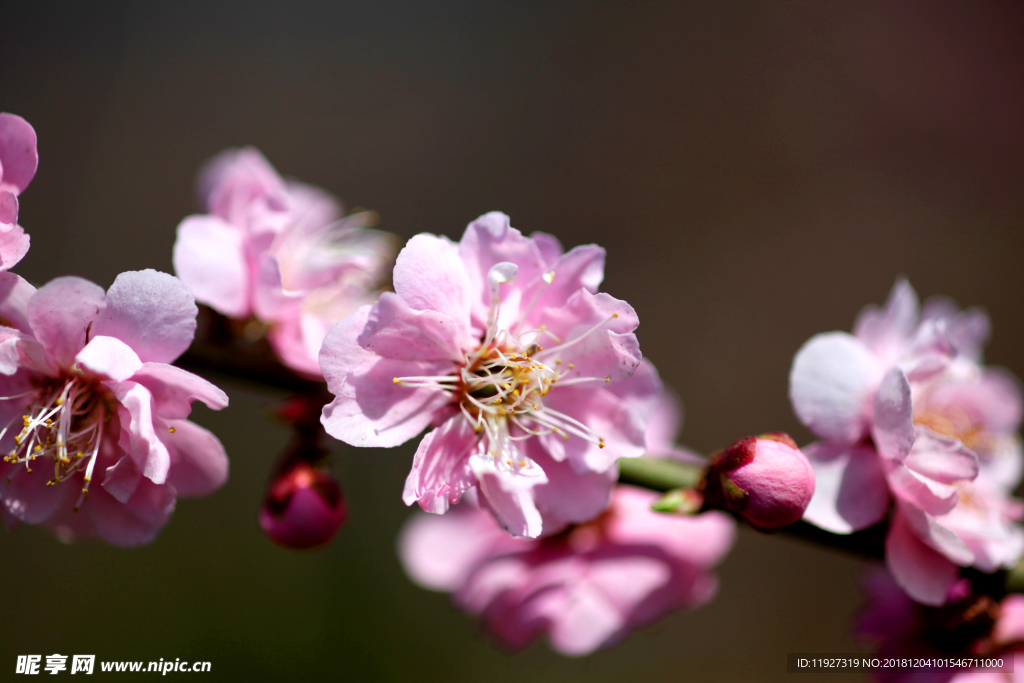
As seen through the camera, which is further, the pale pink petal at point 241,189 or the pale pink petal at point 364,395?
the pale pink petal at point 241,189

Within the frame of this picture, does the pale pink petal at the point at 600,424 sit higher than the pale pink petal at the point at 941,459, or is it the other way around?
the pale pink petal at the point at 600,424

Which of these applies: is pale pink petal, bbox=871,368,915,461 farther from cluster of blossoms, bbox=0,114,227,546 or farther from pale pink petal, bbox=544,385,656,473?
cluster of blossoms, bbox=0,114,227,546

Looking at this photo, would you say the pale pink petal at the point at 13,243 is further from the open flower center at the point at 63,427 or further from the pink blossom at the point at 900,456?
the pink blossom at the point at 900,456

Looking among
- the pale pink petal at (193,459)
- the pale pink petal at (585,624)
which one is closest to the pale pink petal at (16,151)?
the pale pink petal at (193,459)

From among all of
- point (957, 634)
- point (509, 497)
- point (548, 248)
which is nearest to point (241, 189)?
point (548, 248)

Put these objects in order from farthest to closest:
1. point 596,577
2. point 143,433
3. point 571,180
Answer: point 571,180 → point 596,577 → point 143,433

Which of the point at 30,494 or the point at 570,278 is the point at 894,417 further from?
the point at 30,494
